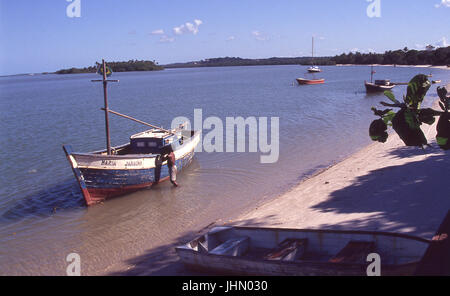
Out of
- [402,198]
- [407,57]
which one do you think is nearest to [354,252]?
[402,198]

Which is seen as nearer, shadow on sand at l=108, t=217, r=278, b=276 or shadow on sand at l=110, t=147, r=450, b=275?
shadow on sand at l=108, t=217, r=278, b=276

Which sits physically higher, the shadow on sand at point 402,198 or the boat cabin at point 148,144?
the boat cabin at point 148,144

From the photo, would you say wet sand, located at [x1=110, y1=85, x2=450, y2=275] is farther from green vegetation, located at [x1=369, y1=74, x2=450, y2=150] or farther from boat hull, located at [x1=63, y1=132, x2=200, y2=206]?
boat hull, located at [x1=63, y1=132, x2=200, y2=206]

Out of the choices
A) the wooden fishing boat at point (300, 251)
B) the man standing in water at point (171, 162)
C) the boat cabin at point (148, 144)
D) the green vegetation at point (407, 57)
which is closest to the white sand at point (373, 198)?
the wooden fishing boat at point (300, 251)

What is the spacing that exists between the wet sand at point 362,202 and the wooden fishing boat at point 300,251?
93 centimetres

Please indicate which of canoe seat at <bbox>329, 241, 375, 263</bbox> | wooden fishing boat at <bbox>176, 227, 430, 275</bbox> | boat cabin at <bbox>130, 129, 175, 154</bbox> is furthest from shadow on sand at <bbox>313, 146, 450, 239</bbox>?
boat cabin at <bbox>130, 129, 175, 154</bbox>

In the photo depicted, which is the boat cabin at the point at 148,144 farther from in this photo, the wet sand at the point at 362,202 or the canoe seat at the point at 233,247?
the canoe seat at the point at 233,247

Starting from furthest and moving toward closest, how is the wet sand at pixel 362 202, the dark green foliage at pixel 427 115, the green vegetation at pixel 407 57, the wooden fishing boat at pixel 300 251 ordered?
the green vegetation at pixel 407 57, the wet sand at pixel 362 202, the wooden fishing boat at pixel 300 251, the dark green foliage at pixel 427 115

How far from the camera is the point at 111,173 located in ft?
48.0

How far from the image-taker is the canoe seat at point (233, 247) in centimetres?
855

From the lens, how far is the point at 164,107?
4488 cm

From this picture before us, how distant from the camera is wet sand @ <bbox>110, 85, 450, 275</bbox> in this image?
9.63 m
